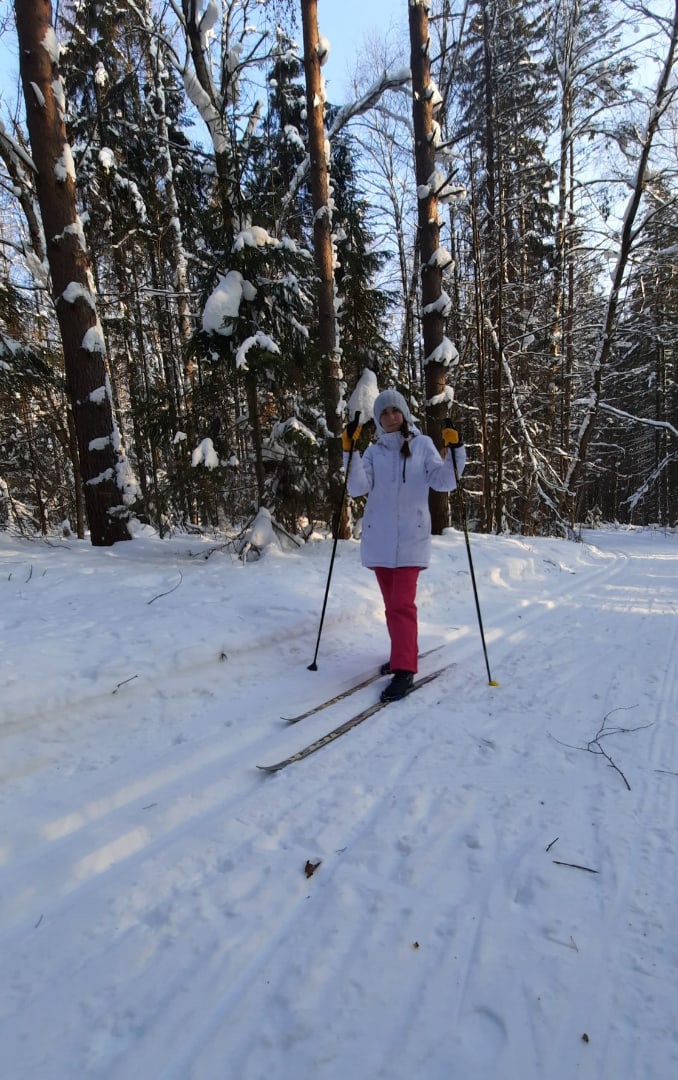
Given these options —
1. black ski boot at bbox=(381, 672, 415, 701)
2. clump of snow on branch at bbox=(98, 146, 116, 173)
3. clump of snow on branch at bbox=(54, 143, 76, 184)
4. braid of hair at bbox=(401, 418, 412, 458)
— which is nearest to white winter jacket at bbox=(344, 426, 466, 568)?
braid of hair at bbox=(401, 418, 412, 458)

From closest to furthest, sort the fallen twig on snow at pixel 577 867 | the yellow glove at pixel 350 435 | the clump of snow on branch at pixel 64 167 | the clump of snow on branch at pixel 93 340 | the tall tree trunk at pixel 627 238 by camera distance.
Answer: the fallen twig on snow at pixel 577 867
the yellow glove at pixel 350 435
the clump of snow on branch at pixel 64 167
the clump of snow on branch at pixel 93 340
the tall tree trunk at pixel 627 238

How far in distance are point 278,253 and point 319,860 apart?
612 centimetres

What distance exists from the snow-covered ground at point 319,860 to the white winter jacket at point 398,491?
39.0 inches

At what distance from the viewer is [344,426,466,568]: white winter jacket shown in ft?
12.8

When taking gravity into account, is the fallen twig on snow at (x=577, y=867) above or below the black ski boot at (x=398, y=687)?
below

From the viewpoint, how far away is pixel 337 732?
10.1ft

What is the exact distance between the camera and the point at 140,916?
6.00 feet

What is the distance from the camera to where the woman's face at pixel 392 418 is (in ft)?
13.3

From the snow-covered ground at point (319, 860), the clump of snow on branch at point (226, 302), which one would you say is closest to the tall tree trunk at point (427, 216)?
the clump of snow on branch at point (226, 302)

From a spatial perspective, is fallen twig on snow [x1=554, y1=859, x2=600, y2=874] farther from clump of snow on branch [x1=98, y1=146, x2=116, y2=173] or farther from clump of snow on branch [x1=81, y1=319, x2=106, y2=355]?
clump of snow on branch [x1=98, y1=146, x2=116, y2=173]

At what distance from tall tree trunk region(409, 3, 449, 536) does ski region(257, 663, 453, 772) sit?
5814mm

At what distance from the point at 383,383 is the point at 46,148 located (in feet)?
17.1

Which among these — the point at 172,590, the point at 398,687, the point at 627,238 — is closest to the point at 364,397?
the point at 172,590

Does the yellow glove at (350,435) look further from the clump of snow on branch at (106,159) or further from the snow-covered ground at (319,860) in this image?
the clump of snow on branch at (106,159)
